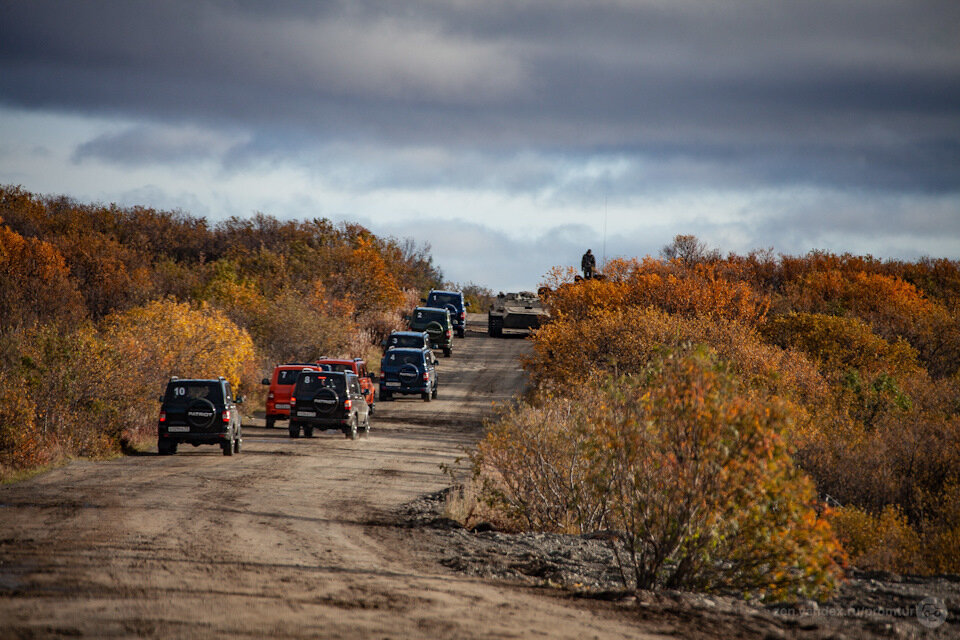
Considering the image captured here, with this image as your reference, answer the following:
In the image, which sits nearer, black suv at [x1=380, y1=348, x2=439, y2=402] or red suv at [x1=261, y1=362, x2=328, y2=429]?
red suv at [x1=261, y1=362, x2=328, y2=429]

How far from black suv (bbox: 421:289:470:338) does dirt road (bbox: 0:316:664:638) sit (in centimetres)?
3228

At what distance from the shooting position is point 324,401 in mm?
23250

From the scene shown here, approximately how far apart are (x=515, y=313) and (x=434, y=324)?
394 inches

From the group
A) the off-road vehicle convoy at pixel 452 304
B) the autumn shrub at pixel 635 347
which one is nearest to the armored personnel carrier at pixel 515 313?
the off-road vehicle convoy at pixel 452 304

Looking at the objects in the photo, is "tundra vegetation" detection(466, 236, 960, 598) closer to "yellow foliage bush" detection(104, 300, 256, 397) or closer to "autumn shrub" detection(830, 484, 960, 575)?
"autumn shrub" detection(830, 484, 960, 575)

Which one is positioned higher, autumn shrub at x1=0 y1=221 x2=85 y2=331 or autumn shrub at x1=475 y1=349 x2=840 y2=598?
autumn shrub at x1=0 y1=221 x2=85 y2=331

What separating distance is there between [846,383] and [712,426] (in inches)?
814


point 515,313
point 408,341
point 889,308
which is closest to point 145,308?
point 408,341

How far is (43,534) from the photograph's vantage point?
1082 centimetres

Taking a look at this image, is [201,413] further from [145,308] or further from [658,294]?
[658,294]

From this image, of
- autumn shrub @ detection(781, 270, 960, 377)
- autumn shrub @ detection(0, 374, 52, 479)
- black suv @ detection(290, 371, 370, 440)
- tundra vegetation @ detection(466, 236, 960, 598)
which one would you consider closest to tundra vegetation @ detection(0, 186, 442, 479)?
autumn shrub @ detection(0, 374, 52, 479)

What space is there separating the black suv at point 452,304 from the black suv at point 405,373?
18030 mm

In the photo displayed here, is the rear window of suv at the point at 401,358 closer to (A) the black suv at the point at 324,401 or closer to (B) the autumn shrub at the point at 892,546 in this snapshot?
(A) the black suv at the point at 324,401

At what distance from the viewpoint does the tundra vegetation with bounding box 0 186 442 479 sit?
19844 mm
